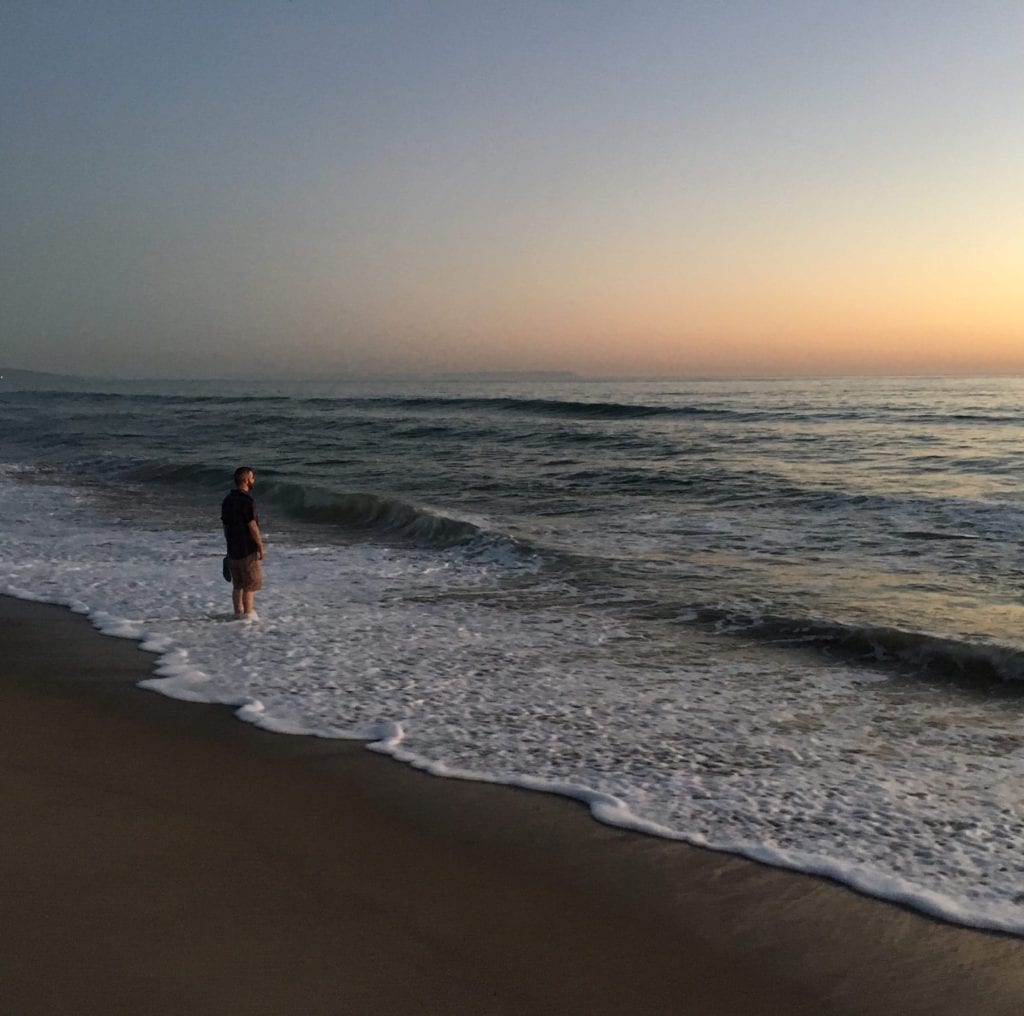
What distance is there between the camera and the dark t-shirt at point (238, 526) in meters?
9.12

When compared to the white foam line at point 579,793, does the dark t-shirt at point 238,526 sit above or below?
above

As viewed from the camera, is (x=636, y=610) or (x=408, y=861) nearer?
(x=408, y=861)

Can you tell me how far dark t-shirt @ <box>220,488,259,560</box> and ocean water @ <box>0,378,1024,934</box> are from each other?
2.28 feet

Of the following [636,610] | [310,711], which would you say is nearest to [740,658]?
[636,610]

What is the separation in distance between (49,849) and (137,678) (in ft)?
10.5

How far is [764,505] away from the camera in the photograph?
17.2m

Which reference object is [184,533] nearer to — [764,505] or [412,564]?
[412,564]

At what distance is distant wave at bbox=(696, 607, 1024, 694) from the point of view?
24.7 feet

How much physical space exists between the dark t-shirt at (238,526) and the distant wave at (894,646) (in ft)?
14.4

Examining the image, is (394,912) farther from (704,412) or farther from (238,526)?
(704,412)

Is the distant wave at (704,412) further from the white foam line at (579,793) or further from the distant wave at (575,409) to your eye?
the white foam line at (579,793)

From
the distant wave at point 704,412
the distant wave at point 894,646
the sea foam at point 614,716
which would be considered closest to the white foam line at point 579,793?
the sea foam at point 614,716

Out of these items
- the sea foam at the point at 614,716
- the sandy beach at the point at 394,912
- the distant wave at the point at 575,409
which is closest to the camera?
the sandy beach at the point at 394,912

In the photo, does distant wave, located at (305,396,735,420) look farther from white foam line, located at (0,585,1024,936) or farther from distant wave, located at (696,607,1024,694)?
white foam line, located at (0,585,1024,936)
